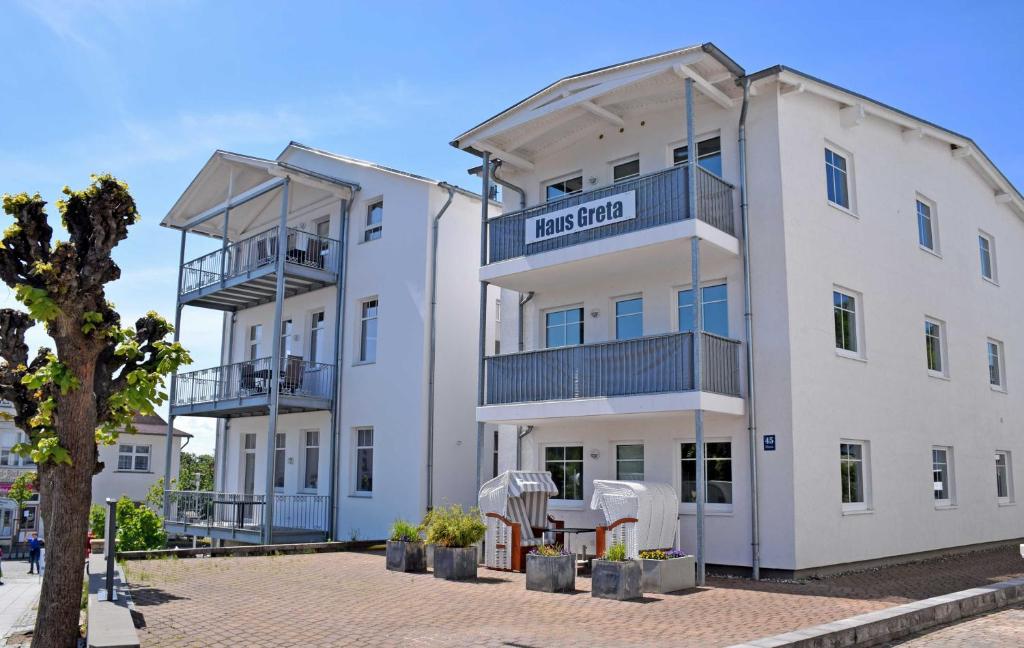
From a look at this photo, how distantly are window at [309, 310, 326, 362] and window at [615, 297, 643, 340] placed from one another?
8874 mm

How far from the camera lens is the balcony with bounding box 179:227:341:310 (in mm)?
21641

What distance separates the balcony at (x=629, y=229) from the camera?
14.5 m

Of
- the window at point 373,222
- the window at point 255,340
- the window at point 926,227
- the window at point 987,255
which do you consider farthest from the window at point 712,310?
the window at point 255,340

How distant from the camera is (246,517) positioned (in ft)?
73.4

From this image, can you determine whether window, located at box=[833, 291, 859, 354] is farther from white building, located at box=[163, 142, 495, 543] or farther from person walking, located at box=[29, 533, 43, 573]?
person walking, located at box=[29, 533, 43, 573]

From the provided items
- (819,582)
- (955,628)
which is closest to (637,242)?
(819,582)

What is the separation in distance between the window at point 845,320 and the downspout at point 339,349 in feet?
38.5

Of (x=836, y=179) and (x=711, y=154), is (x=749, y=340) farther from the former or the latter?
(x=836, y=179)

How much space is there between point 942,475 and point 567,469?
801 centimetres

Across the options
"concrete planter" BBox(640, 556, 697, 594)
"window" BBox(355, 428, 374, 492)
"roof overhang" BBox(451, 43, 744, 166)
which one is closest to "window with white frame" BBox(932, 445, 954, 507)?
"concrete planter" BBox(640, 556, 697, 594)

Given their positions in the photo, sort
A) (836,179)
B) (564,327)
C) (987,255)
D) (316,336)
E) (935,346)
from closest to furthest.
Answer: (836,179)
(564,327)
(935,346)
(987,255)
(316,336)

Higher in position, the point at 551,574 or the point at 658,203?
the point at 658,203

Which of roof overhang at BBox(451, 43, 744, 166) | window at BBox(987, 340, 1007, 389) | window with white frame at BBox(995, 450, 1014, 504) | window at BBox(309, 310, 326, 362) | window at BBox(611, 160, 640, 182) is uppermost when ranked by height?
roof overhang at BBox(451, 43, 744, 166)

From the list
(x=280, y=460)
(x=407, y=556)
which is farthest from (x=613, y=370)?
(x=280, y=460)
